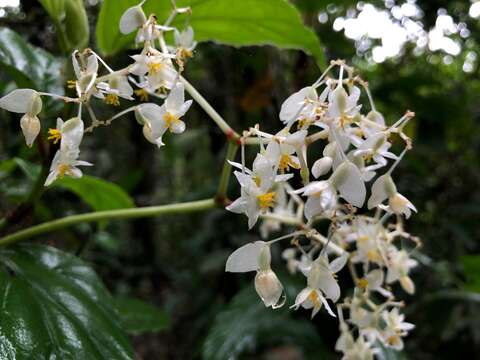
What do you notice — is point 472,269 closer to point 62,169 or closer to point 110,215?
point 110,215

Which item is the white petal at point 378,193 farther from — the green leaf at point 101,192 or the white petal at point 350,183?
the green leaf at point 101,192

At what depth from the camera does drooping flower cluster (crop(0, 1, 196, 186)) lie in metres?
0.47

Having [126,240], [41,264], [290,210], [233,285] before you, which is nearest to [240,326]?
[290,210]

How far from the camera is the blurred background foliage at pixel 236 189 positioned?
1.05 meters

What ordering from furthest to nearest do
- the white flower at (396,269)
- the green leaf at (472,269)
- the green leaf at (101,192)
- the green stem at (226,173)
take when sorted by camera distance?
the green leaf at (472,269) < the green leaf at (101,192) < the white flower at (396,269) < the green stem at (226,173)

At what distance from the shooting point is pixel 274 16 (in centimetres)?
71

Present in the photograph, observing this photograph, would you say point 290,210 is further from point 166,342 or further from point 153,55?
point 166,342

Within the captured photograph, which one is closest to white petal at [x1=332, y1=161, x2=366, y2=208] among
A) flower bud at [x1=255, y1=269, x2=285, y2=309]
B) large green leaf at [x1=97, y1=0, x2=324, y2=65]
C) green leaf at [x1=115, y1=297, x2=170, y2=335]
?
flower bud at [x1=255, y1=269, x2=285, y2=309]

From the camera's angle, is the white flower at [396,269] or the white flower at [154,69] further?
the white flower at [396,269]

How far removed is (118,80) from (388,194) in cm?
28

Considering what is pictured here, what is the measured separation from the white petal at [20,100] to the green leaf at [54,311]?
0.19 metres

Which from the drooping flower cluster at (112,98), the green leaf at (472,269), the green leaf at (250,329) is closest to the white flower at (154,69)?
the drooping flower cluster at (112,98)

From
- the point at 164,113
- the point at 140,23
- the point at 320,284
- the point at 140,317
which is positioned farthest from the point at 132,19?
the point at 140,317

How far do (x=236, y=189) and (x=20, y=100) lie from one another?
0.96 m
